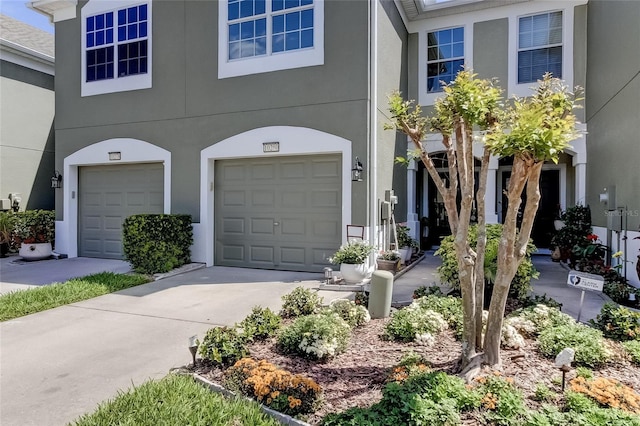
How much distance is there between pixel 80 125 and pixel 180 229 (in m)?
4.60

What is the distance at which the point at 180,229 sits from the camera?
8.72 meters

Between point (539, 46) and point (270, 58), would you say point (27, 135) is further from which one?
point (539, 46)

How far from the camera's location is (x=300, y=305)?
522 centimetres

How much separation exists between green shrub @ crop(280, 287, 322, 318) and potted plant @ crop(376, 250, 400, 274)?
114 inches

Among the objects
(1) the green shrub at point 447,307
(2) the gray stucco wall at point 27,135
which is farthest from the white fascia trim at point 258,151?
(2) the gray stucco wall at point 27,135

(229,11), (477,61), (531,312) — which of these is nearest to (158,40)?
(229,11)

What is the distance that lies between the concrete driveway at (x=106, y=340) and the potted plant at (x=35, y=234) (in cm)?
486

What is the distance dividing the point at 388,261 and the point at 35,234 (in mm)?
9156

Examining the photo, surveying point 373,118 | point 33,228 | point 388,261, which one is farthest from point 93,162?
point 388,261

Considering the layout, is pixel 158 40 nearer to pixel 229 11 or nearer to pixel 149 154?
pixel 229 11

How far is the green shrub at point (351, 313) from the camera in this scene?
4699 millimetres

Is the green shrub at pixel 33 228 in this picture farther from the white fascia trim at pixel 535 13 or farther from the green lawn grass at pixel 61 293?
the white fascia trim at pixel 535 13

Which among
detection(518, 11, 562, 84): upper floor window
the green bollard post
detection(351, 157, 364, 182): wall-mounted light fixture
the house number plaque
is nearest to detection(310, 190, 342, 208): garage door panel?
detection(351, 157, 364, 182): wall-mounted light fixture

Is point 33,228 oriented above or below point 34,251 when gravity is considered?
above
